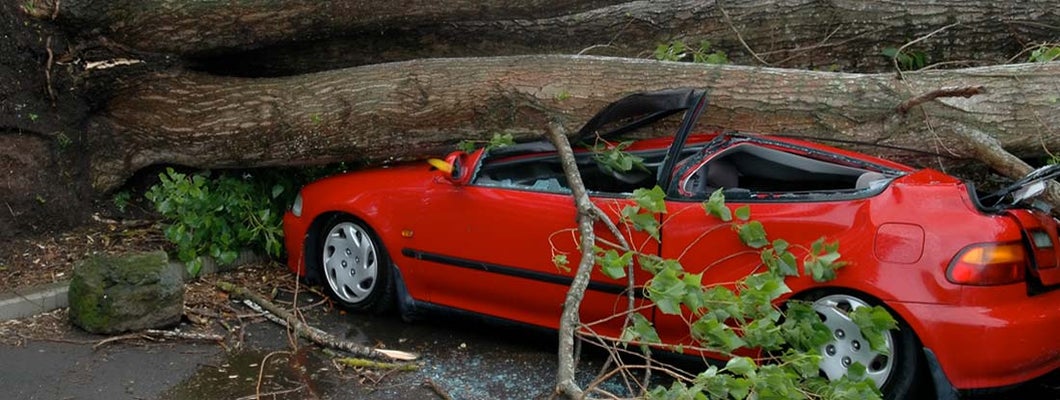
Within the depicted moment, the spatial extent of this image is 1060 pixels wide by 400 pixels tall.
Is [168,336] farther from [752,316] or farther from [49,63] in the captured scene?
[752,316]

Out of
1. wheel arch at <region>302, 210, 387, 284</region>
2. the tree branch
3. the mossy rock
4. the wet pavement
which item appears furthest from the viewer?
wheel arch at <region>302, 210, 387, 284</region>

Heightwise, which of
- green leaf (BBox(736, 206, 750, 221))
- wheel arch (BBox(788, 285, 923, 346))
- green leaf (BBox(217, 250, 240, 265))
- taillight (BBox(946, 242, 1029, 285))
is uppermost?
green leaf (BBox(736, 206, 750, 221))

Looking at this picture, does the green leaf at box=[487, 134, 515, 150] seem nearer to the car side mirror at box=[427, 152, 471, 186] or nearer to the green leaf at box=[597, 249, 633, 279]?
the car side mirror at box=[427, 152, 471, 186]

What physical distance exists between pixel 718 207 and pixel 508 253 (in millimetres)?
1199

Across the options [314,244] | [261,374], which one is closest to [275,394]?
[261,374]

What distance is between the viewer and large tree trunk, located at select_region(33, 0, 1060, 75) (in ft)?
22.7

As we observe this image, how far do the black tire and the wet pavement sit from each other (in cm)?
32

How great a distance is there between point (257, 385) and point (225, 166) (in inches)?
96.1

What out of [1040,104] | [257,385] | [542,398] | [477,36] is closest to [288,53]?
[477,36]

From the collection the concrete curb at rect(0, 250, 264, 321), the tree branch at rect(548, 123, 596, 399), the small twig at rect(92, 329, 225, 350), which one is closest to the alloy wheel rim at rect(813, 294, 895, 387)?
the tree branch at rect(548, 123, 596, 399)

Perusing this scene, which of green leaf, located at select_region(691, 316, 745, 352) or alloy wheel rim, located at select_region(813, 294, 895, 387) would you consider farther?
alloy wheel rim, located at select_region(813, 294, 895, 387)

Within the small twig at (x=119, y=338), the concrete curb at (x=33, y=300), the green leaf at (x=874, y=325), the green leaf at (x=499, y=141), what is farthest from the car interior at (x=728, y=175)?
the concrete curb at (x=33, y=300)

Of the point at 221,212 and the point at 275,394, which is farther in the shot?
the point at 221,212

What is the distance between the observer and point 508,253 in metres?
5.41
